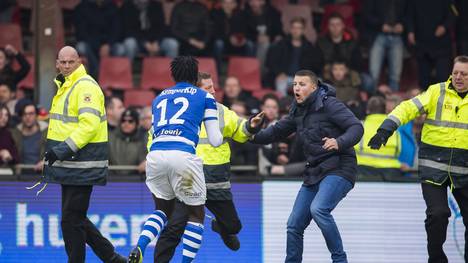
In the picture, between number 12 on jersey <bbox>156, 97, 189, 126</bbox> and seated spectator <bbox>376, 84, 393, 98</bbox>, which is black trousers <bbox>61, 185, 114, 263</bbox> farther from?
seated spectator <bbox>376, 84, 393, 98</bbox>

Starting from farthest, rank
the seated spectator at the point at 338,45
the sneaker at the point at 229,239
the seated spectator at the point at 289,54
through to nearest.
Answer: the seated spectator at the point at 338,45 < the seated spectator at the point at 289,54 < the sneaker at the point at 229,239

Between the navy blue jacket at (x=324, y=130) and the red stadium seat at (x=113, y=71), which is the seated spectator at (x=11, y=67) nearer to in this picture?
the red stadium seat at (x=113, y=71)

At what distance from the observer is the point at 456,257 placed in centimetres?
1409

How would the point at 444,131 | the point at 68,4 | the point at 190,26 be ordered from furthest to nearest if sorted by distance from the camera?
the point at 68,4 → the point at 190,26 → the point at 444,131

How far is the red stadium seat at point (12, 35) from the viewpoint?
19016mm

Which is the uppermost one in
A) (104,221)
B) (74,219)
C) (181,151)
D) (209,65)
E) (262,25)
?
(262,25)

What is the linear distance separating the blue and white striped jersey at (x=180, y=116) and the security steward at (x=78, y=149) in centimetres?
84

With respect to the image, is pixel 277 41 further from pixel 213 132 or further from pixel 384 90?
pixel 213 132

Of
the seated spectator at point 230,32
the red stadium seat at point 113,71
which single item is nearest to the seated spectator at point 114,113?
the red stadium seat at point 113,71

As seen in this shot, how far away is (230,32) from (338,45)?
1782 mm

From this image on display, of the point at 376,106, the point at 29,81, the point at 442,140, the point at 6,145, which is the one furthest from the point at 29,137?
the point at 442,140

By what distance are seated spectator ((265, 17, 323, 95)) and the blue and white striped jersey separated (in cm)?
736

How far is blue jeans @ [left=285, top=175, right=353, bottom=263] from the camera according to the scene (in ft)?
37.5

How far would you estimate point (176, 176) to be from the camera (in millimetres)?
Result: 10852
